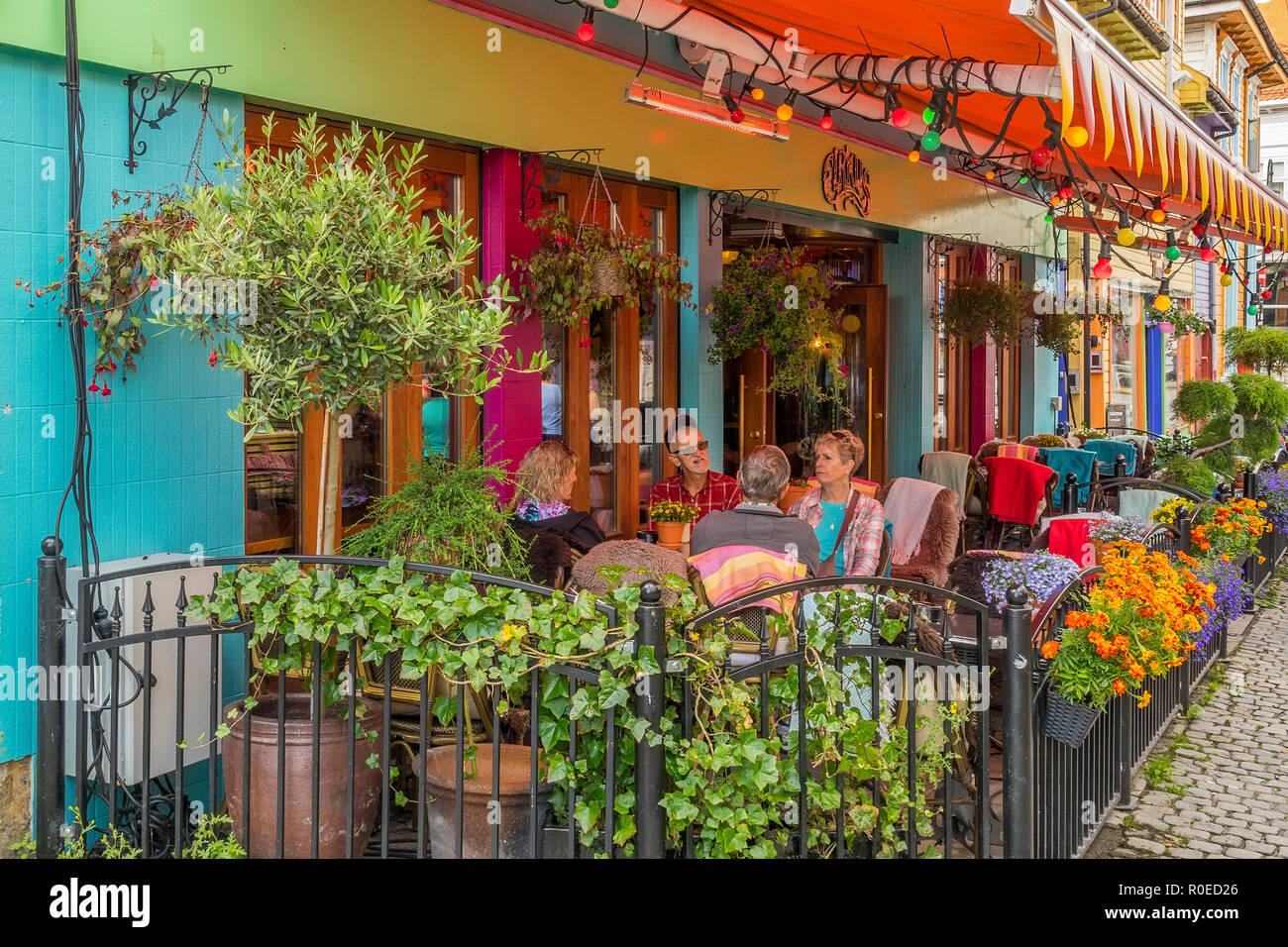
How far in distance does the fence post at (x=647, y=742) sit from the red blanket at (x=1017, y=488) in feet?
25.6

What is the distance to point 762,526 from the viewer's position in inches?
210

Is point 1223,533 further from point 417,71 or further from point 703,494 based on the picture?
point 417,71

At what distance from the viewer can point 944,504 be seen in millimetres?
6789

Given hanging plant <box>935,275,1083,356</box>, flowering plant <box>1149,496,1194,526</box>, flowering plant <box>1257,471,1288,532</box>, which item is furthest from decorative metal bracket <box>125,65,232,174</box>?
flowering plant <box>1257,471,1288,532</box>

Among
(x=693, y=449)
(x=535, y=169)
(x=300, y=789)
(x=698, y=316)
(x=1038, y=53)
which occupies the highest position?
(x=1038, y=53)

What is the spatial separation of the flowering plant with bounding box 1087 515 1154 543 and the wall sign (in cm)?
406

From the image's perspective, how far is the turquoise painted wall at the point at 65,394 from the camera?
417 centimetres

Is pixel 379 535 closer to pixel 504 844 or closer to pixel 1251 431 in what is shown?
pixel 504 844

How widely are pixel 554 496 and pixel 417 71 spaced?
7.10 ft

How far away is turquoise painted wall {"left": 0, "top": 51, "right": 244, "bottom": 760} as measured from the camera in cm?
417

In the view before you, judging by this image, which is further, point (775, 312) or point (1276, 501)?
point (1276, 501)

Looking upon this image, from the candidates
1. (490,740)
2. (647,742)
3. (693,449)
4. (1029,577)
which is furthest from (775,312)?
(647,742)

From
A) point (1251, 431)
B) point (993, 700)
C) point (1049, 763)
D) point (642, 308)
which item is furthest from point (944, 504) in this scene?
point (1251, 431)
